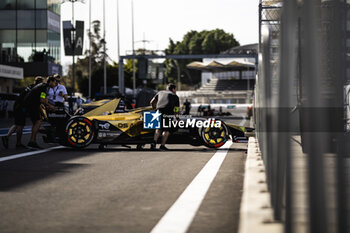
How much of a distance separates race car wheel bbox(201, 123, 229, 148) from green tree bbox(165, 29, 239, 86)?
131m

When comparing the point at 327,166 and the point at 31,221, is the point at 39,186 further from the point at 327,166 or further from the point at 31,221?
the point at 327,166

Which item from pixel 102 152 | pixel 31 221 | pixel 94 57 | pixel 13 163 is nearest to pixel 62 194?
pixel 31 221

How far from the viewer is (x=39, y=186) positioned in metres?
7.30

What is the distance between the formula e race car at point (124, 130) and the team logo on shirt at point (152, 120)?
0.19ft

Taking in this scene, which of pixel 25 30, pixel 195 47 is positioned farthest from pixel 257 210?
pixel 195 47

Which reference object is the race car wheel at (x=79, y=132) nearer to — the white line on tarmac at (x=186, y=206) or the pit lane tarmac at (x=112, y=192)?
the pit lane tarmac at (x=112, y=192)

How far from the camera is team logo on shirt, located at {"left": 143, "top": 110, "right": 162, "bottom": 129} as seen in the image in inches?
506

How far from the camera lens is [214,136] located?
13367mm

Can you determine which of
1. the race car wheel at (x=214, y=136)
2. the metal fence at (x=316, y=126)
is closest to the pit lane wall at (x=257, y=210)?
the metal fence at (x=316, y=126)

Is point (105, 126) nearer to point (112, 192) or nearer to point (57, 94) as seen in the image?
point (57, 94)

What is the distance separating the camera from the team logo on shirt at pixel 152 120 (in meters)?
12.9

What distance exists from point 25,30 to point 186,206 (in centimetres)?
5275

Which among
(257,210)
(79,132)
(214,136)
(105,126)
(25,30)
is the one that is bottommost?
(257,210)

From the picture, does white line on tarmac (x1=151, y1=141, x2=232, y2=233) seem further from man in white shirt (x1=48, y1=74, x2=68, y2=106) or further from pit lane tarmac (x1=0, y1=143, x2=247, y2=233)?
man in white shirt (x1=48, y1=74, x2=68, y2=106)
